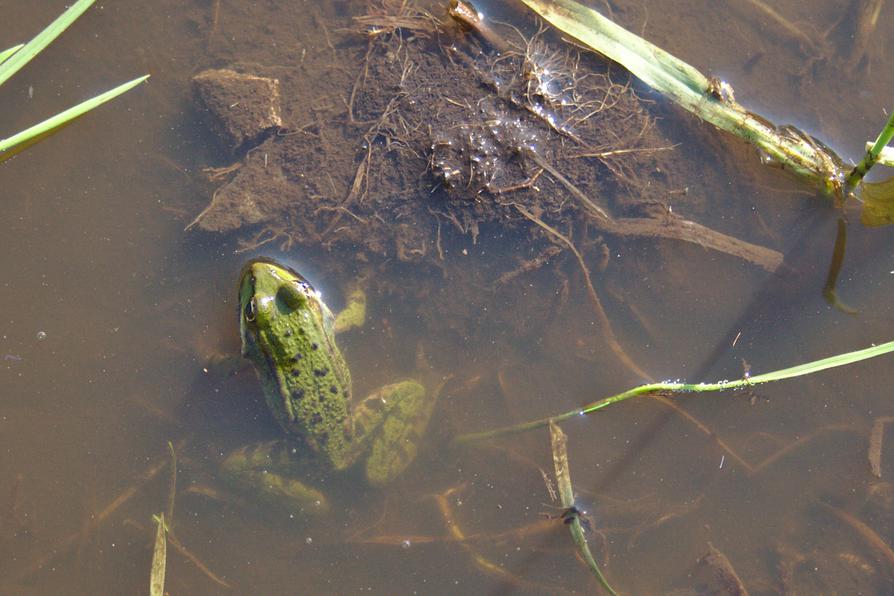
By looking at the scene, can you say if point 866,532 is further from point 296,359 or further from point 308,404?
point 296,359

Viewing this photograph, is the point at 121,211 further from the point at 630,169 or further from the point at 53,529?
the point at 630,169

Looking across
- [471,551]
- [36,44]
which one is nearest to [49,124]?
[36,44]

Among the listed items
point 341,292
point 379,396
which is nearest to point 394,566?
point 379,396

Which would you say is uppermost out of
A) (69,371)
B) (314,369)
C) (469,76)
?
(469,76)

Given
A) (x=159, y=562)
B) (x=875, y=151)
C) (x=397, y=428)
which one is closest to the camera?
(x=875, y=151)

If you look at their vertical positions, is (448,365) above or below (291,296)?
below

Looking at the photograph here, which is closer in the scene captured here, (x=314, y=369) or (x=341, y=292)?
(x=314, y=369)

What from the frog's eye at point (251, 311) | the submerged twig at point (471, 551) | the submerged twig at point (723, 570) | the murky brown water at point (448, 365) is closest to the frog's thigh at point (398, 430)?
the murky brown water at point (448, 365)
